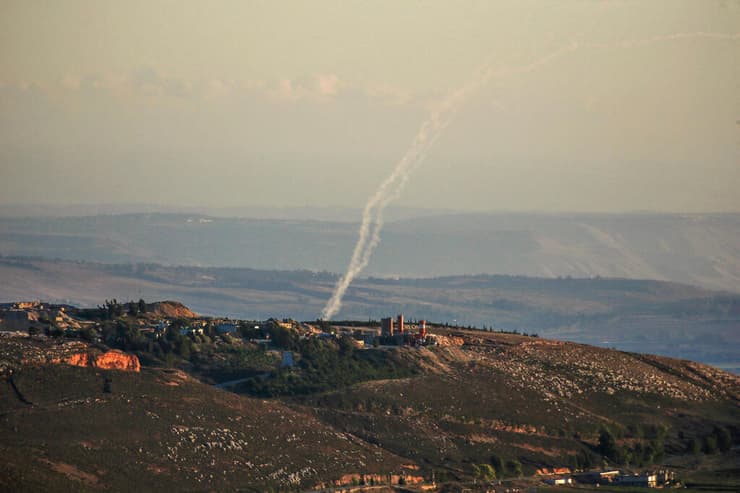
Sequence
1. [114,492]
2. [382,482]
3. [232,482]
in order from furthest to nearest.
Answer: [382,482] → [232,482] → [114,492]

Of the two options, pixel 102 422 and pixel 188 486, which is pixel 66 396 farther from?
pixel 188 486

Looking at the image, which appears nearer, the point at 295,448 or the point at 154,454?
the point at 154,454

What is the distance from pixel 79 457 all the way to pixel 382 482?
32006mm

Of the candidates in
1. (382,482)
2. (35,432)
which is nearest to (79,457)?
(35,432)

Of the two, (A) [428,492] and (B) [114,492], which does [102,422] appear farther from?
(A) [428,492]

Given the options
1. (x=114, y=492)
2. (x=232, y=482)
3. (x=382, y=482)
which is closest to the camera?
(x=114, y=492)

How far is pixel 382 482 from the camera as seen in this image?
19562 centimetres

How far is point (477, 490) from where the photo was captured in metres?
199

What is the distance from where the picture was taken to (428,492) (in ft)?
642

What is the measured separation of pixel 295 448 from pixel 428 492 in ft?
45.5

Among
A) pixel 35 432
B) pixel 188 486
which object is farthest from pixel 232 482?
pixel 35 432

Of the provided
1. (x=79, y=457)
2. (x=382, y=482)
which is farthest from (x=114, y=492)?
(x=382, y=482)

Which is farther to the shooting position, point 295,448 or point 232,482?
point 295,448

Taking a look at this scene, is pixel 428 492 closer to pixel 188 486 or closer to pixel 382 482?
pixel 382 482
